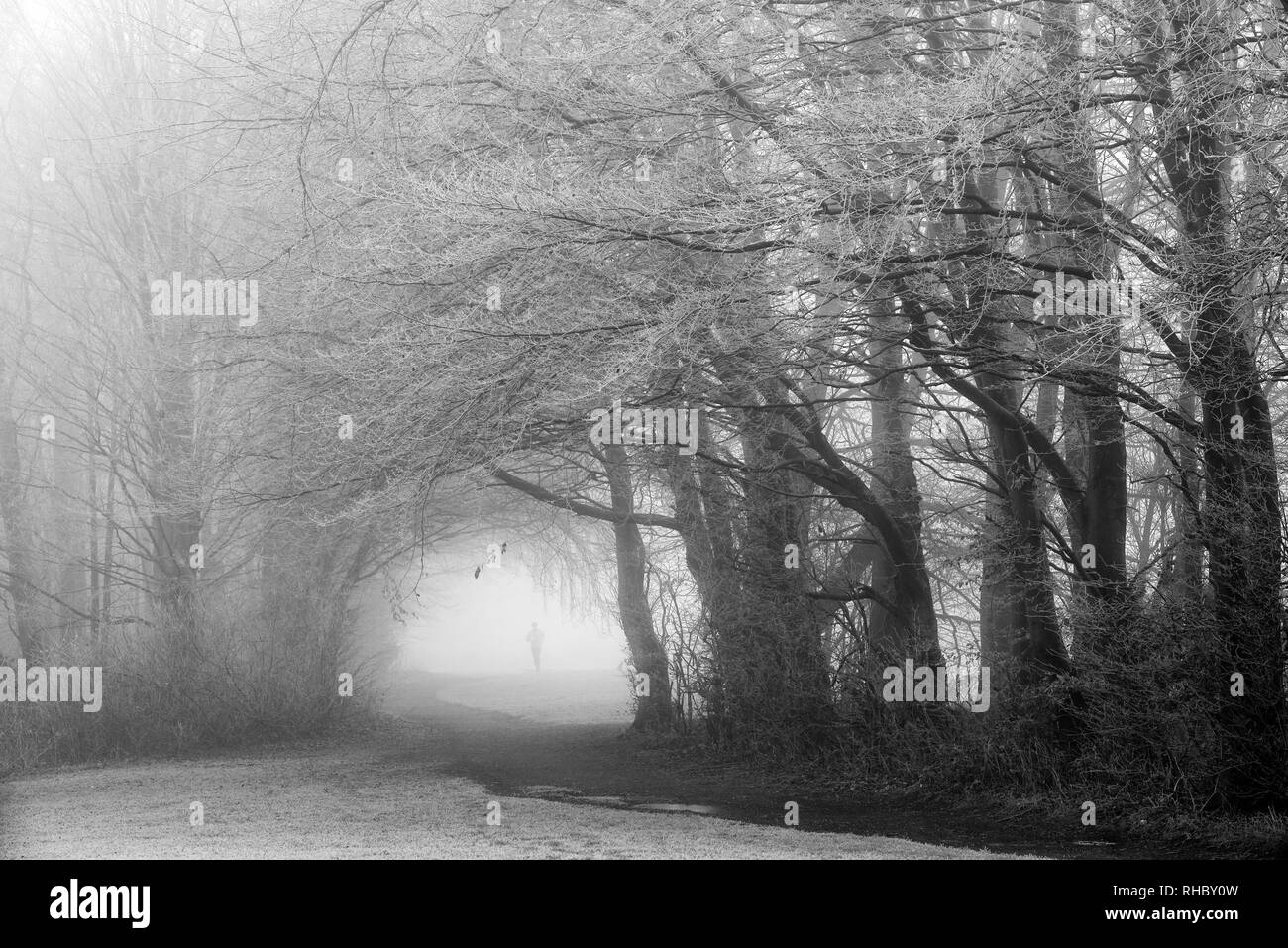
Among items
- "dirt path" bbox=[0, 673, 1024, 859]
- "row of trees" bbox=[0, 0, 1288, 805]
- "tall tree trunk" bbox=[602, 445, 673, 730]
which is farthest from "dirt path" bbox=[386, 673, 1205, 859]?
"row of trees" bbox=[0, 0, 1288, 805]

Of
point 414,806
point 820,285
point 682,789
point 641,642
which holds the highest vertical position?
point 820,285

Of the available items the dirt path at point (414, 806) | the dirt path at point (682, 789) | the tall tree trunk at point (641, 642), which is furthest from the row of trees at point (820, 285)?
the tall tree trunk at point (641, 642)

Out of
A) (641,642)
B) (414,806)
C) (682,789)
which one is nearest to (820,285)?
(414,806)

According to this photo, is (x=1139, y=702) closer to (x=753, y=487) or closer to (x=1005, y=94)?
(x=1005, y=94)

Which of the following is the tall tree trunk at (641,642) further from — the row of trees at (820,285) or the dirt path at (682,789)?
the row of trees at (820,285)

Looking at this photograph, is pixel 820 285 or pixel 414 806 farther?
pixel 414 806

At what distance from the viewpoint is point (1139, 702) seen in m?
12.2

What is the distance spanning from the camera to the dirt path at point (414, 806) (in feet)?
33.3

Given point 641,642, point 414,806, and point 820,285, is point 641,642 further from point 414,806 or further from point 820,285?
point 820,285

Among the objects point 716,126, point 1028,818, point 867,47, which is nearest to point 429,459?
point 716,126

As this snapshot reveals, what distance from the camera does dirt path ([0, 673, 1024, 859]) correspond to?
400 inches

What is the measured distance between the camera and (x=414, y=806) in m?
13.4

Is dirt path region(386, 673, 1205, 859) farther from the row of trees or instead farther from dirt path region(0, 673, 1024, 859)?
the row of trees
